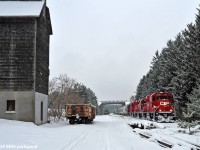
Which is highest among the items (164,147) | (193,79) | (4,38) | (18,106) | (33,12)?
(33,12)

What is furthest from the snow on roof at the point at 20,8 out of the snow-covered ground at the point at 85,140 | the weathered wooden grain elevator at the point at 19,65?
the snow-covered ground at the point at 85,140

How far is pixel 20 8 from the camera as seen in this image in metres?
32.7

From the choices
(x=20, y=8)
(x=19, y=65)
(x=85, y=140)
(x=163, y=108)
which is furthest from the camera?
(x=163, y=108)

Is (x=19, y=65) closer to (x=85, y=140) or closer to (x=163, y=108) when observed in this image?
(x=85, y=140)

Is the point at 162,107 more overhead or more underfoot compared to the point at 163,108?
more overhead

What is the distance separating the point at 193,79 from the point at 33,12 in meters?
20.0

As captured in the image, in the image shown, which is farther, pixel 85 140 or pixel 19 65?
Result: pixel 19 65

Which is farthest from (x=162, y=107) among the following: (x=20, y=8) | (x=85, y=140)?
(x=85, y=140)

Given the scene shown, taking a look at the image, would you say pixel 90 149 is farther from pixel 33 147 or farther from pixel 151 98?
pixel 151 98

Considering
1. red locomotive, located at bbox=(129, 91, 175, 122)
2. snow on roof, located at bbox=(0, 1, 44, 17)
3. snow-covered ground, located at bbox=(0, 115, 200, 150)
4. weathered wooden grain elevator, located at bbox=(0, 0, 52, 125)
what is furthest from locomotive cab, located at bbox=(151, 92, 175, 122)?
snow on roof, located at bbox=(0, 1, 44, 17)

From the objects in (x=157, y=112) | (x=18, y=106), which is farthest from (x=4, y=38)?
(x=157, y=112)

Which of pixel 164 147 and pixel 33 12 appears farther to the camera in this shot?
pixel 33 12

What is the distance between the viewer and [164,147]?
15.1 meters

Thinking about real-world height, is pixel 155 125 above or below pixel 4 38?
below
